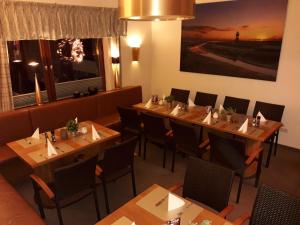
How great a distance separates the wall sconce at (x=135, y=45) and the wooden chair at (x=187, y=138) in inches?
105

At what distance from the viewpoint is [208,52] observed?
5.32 meters

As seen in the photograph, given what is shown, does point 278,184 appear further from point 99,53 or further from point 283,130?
point 99,53

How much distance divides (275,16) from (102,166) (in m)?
3.86

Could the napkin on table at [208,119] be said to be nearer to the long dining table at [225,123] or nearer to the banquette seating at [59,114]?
the long dining table at [225,123]

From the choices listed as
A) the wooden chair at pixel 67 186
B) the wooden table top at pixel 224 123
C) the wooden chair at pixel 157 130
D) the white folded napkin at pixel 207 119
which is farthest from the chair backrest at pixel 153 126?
the wooden chair at pixel 67 186

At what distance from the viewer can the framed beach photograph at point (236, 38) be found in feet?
14.5

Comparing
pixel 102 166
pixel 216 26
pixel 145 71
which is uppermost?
pixel 216 26

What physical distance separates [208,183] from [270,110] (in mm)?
2640

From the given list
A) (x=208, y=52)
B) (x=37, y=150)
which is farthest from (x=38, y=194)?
(x=208, y=52)

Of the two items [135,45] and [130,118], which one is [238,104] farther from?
[135,45]

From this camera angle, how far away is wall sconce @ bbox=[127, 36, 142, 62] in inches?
226

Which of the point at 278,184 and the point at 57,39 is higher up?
the point at 57,39

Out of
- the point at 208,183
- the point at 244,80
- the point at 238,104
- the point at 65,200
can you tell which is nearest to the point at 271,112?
the point at 238,104

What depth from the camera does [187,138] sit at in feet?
11.8
